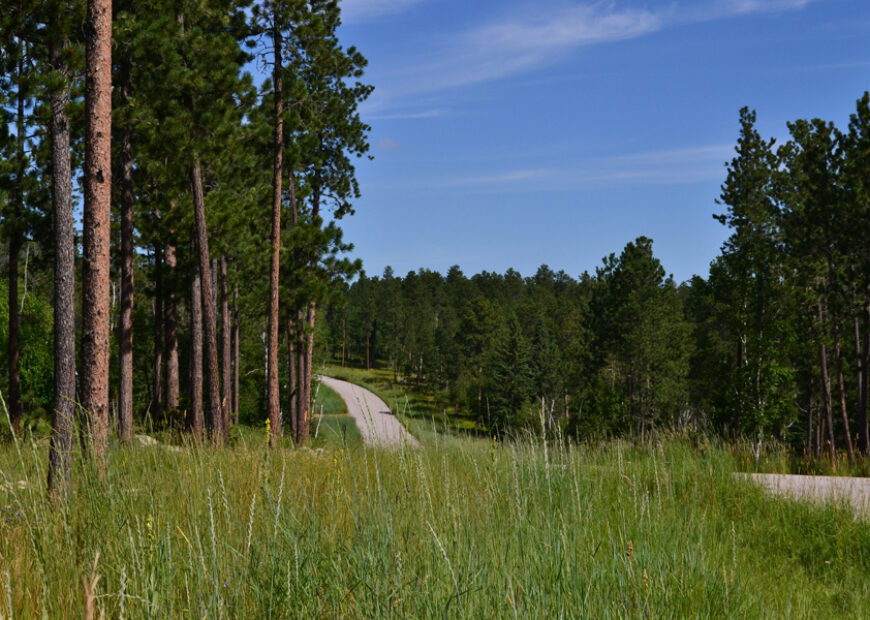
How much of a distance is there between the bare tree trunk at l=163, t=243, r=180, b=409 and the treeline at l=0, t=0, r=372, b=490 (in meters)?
0.06

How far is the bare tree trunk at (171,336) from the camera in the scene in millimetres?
17500

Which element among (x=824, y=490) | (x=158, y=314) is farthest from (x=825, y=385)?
(x=158, y=314)

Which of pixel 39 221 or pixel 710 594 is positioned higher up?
pixel 39 221

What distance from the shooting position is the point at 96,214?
6.44 meters

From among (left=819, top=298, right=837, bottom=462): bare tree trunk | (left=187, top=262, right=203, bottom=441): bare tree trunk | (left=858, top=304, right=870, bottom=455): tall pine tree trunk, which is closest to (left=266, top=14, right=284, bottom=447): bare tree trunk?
(left=187, top=262, right=203, bottom=441): bare tree trunk

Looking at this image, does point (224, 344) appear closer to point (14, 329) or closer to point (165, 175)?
point (14, 329)

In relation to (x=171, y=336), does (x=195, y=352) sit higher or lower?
lower

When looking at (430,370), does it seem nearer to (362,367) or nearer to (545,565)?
(362,367)

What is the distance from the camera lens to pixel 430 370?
66312 mm

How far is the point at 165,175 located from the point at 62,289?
7.02 m

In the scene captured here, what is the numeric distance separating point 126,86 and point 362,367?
8048 cm

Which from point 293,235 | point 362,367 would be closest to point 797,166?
point 293,235

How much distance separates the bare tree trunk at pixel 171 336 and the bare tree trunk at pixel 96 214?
1154 cm

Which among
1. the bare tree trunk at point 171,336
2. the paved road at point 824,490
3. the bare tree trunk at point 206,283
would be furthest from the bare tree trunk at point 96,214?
the bare tree trunk at point 171,336
